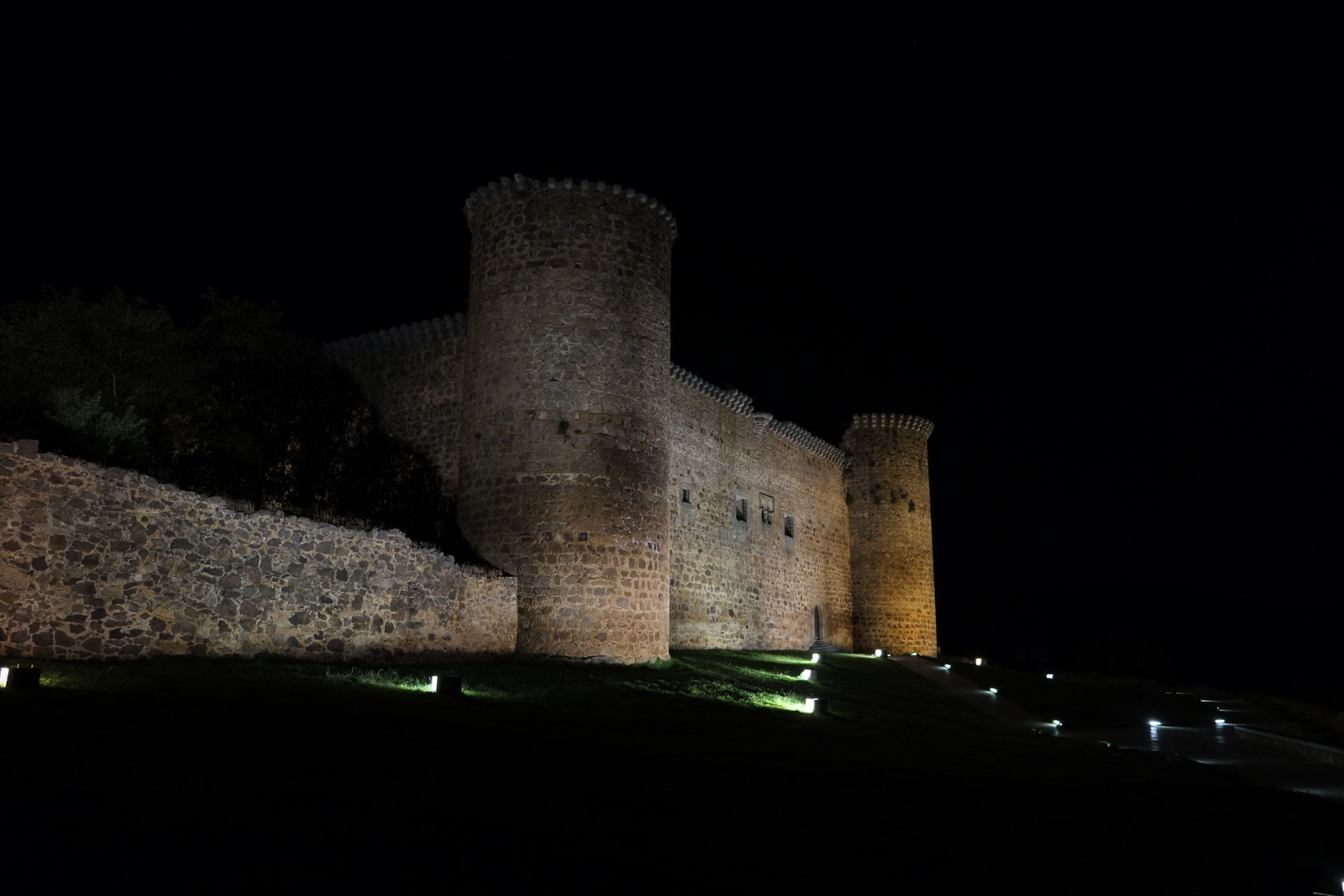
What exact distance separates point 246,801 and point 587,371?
469 inches

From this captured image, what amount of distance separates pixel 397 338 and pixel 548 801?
54.6ft

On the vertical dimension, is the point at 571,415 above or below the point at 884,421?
below

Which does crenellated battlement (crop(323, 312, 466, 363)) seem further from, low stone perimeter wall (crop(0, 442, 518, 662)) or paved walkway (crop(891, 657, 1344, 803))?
paved walkway (crop(891, 657, 1344, 803))

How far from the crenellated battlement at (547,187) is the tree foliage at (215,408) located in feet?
17.4

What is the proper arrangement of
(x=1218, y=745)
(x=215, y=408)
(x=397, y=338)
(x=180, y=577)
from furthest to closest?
(x=397, y=338) → (x=215, y=408) → (x=1218, y=745) → (x=180, y=577)

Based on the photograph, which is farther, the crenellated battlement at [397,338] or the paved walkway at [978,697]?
Answer: the crenellated battlement at [397,338]

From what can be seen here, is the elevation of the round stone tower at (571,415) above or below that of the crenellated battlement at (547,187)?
below

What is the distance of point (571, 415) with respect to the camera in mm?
16328

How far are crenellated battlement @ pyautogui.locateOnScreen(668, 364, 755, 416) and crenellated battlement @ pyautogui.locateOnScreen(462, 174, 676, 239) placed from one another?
21.4 feet

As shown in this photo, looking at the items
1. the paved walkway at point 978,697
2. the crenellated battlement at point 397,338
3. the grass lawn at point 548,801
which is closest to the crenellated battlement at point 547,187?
the crenellated battlement at point 397,338

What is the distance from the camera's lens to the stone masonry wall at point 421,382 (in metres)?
19.6

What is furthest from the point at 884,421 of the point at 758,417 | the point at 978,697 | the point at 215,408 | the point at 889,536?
the point at 215,408

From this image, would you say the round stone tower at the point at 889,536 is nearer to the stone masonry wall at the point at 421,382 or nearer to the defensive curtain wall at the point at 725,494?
the defensive curtain wall at the point at 725,494

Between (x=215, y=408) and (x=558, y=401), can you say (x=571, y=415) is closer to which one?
(x=558, y=401)
